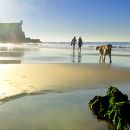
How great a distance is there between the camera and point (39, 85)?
1035 centimetres

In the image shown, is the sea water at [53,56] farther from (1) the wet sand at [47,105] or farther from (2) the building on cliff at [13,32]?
(2) the building on cliff at [13,32]

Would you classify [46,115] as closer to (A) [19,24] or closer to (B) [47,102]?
(B) [47,102]

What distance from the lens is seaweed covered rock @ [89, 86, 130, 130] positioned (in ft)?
18.0

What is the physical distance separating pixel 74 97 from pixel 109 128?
264 cm

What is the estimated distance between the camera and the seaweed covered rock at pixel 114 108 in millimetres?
5496

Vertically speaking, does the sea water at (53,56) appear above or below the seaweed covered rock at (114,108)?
below

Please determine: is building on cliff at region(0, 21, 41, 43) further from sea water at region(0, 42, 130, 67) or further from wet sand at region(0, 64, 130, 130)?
wet sand at region(0, 64, 130, 130)

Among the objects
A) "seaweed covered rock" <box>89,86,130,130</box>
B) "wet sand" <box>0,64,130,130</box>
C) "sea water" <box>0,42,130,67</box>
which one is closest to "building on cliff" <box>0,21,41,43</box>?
"sea water" <box>0,42,130,67</box>

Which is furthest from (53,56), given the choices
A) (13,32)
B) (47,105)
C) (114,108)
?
(13,32)

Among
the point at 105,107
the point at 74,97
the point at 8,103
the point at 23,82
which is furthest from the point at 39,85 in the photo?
the point at 105,107

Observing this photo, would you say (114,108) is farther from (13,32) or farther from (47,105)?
(13,32)

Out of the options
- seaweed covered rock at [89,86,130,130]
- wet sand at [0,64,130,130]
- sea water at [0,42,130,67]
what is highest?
seaweed covered rock at [89,86,130,130]

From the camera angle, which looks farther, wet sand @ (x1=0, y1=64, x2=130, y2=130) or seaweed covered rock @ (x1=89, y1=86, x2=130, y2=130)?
wet sand @ (x1=0, y1=64, x2=130, y2=130)

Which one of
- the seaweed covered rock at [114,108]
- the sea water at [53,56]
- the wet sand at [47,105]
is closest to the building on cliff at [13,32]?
the sea water at [53,56]
